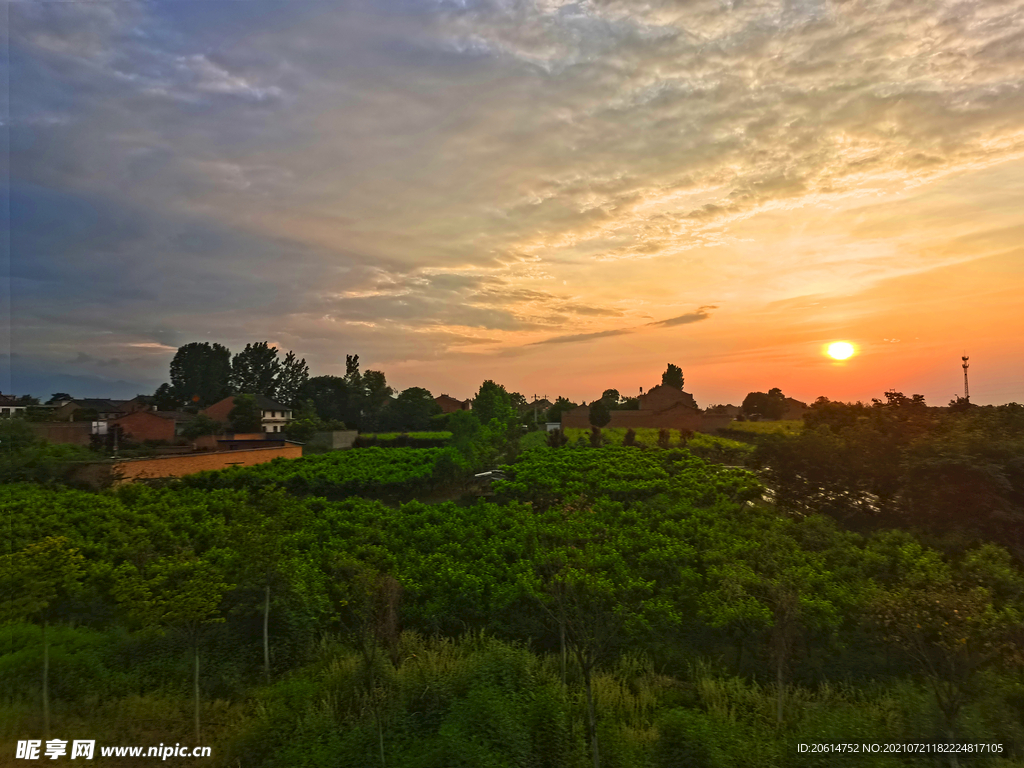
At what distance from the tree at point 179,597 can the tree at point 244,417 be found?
46666 mm

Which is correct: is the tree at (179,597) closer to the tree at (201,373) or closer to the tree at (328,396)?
the tree at (328,396)

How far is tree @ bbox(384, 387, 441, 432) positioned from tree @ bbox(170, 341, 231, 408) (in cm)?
2645

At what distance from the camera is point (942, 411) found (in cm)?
2091

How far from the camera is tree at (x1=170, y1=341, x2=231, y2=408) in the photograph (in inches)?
3159

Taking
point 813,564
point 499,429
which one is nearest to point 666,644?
point 813,564

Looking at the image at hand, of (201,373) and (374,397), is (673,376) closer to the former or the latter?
(374,397)

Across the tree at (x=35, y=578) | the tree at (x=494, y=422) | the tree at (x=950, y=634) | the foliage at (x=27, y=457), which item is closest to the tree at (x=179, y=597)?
the tree at (x=35, y=578)

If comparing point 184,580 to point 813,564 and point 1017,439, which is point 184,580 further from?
point 1017,439

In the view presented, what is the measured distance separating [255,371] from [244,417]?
3803cm

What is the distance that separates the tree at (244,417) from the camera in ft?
170

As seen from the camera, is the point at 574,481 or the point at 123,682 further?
the point at 574,481

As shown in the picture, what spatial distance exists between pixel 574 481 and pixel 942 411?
1439cm

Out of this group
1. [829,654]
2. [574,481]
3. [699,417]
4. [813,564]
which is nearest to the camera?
[829,654]

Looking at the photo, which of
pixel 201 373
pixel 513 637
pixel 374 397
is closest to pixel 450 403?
pixel 374 397
